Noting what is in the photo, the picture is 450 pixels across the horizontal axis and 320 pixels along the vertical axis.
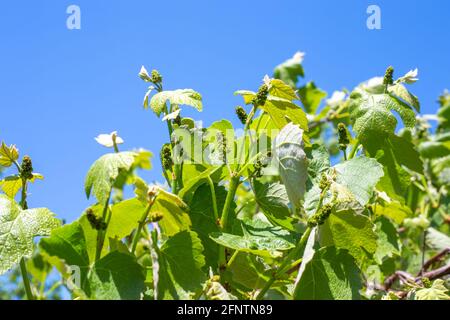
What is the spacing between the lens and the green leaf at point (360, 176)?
143cm

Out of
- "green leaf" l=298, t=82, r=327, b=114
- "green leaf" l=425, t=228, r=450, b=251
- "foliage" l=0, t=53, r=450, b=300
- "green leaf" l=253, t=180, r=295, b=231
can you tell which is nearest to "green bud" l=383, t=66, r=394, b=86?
"foliage" l=0, t=53, r=450, b=300

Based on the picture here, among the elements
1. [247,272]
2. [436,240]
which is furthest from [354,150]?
[436,240]

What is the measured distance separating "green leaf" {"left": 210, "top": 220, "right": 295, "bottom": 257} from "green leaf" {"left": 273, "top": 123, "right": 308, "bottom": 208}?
4.3 inches

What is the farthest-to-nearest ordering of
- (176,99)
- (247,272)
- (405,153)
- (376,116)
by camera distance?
(405,153) → (376,116) → (176,99) → (247,272)

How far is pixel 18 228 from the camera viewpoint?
1.23m

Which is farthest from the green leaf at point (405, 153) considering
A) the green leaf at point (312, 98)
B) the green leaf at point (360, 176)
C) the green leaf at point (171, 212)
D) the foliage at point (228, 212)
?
the green leaf at point (312, 98)

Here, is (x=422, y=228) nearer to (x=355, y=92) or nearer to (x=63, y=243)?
(x=355, y=92)

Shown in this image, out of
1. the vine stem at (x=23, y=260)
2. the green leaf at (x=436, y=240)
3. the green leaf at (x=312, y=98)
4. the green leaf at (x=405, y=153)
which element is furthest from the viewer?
the green leaf at (x=312, y=98)

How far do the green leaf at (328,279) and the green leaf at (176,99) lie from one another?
493 mm

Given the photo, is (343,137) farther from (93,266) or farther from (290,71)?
(290,71)

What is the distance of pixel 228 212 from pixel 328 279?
31 cm

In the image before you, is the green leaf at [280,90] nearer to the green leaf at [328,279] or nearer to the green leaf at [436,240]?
the green leaf at [328,279]

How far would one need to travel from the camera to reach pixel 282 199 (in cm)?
140

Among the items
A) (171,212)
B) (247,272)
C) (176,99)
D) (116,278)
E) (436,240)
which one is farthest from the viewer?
(436,240)
